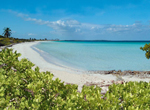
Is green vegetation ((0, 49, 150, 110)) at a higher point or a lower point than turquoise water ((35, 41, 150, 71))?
higher

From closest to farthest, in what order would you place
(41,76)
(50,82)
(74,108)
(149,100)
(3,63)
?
(74,108) → (149,100) → (50,82) → (41,76) → (3,63)

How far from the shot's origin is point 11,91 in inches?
101

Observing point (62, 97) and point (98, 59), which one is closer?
point (62, 97)

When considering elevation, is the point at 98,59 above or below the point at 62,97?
below

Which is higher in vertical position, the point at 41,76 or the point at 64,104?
the point at 41,76

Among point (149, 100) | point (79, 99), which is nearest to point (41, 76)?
point (79, 99)

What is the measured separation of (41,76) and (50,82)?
14.5 inches

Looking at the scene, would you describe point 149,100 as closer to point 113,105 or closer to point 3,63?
point 113,105

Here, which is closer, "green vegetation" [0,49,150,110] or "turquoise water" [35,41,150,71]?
"green vegetation" [0,49,150,110]

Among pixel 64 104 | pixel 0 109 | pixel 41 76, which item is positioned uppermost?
pixel 41 76

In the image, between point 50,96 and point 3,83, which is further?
point 3,83

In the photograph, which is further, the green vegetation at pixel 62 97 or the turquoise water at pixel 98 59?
the turquoise water at pixel 98 59

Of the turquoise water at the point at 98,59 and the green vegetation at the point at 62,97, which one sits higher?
the green vegetation at the point at 62,97

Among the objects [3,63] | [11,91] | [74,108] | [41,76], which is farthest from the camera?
[3,63]
